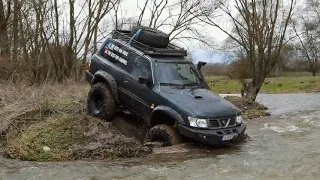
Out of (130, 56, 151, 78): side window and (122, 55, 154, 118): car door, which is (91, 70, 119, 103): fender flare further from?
(130, 56, 151, 78): side window

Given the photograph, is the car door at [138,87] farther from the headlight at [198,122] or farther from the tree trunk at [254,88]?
the tree trunk at [254,88]

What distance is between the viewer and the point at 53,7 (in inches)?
967

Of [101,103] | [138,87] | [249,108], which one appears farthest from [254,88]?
[138,87]

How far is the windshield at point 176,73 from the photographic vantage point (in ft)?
30.3

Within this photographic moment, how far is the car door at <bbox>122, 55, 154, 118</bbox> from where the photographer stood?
9062mm

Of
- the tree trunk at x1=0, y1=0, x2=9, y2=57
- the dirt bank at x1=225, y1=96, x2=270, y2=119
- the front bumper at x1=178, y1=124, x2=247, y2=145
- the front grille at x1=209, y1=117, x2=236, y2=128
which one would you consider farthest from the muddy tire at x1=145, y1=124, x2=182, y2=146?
the tree trunk at x1=0, y1=0, x2=9, y2=57

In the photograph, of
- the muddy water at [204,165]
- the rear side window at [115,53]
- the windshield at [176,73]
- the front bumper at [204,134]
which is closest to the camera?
the muddy water at [204,165]

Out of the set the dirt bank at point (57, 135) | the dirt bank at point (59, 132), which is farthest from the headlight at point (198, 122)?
the dirt bank at point (57, 135)

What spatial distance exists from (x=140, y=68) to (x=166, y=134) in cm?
198

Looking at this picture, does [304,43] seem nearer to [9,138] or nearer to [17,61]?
[17,61]

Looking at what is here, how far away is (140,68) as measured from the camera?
377 inches

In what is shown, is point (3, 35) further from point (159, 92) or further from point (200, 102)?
point (200, 102)

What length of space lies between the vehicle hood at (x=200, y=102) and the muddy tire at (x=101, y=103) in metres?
1.70

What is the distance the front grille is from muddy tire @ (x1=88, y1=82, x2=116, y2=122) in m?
2.87
